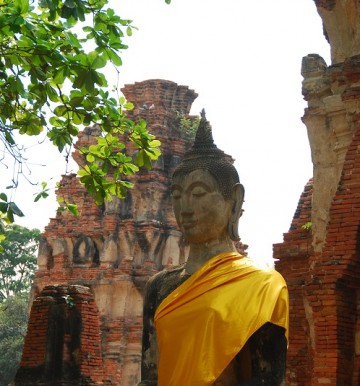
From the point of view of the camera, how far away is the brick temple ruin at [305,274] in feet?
26.9

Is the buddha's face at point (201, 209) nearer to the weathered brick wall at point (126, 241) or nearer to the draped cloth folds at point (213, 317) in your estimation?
the draped cloth folds at point (213, 317)

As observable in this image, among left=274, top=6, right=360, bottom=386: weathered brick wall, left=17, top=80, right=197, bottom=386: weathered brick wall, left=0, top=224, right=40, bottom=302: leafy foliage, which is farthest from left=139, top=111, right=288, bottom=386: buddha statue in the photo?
left=0, top=224, right=40, bottom=302: leafy foliage

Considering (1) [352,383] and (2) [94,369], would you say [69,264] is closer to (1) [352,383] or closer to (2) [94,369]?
(2) [94,369]

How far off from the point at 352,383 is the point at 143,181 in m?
13.3

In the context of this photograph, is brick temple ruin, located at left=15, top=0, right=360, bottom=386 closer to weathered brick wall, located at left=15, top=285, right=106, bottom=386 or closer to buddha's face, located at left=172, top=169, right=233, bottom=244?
weathered brick wall, located at left=15, top=285, right=106, bottom=386

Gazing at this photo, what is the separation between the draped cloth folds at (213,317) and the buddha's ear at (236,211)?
30 cm

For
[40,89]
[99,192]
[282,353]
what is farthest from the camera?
[99,192]

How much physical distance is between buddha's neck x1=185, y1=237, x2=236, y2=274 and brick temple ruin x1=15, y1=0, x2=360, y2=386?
3.28 metres

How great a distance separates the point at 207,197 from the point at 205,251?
1.02 ft

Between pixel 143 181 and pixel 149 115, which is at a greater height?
pixel 149 115

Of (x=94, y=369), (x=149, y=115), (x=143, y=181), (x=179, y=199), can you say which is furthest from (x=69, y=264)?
(x=179, y=199)

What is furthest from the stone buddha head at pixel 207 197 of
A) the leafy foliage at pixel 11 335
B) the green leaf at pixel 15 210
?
the leafy foliage at pixel 11 335

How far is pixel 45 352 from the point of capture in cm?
1144

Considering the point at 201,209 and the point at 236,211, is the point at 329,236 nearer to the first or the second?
the point at 236,211
